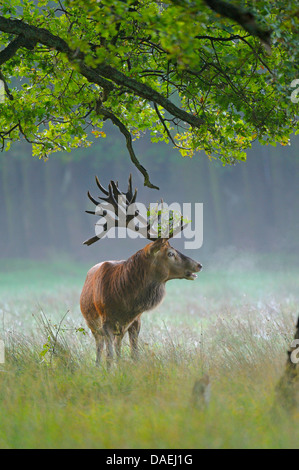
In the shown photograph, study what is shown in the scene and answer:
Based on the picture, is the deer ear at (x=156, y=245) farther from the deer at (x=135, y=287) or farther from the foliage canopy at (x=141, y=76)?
the foliage canopy at (x=141, y=76)

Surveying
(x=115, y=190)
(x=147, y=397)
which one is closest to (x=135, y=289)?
(x=115, y=190)

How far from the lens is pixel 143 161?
42156 millimetres

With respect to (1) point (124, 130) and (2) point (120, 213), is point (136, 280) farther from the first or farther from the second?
(1) point (124, 130)

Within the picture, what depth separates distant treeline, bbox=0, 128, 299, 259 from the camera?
135 ft

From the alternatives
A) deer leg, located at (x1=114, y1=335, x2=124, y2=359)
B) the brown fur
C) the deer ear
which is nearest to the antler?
the deer ear

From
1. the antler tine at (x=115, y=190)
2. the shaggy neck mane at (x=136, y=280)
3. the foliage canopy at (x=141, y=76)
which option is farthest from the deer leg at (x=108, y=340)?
the foliage canopy at (x=141, y=76)

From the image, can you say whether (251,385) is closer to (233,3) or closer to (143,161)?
(233,3)

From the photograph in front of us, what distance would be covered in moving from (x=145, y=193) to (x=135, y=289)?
33.0 meters

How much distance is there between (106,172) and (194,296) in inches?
969

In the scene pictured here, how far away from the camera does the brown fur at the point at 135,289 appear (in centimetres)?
805

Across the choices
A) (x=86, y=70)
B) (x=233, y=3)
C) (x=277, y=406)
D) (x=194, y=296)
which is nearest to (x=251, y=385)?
(x=277, y=406)

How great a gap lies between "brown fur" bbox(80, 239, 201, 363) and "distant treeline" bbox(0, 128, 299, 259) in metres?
31.0

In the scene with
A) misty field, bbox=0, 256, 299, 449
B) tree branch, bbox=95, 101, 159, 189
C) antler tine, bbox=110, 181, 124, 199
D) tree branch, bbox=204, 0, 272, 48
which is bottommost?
misty field, bbox=0, 256, 299, 449

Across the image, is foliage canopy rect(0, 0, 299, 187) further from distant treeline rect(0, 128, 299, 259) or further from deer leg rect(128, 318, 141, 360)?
distant treeline rect(0, 128, 299, 259)
